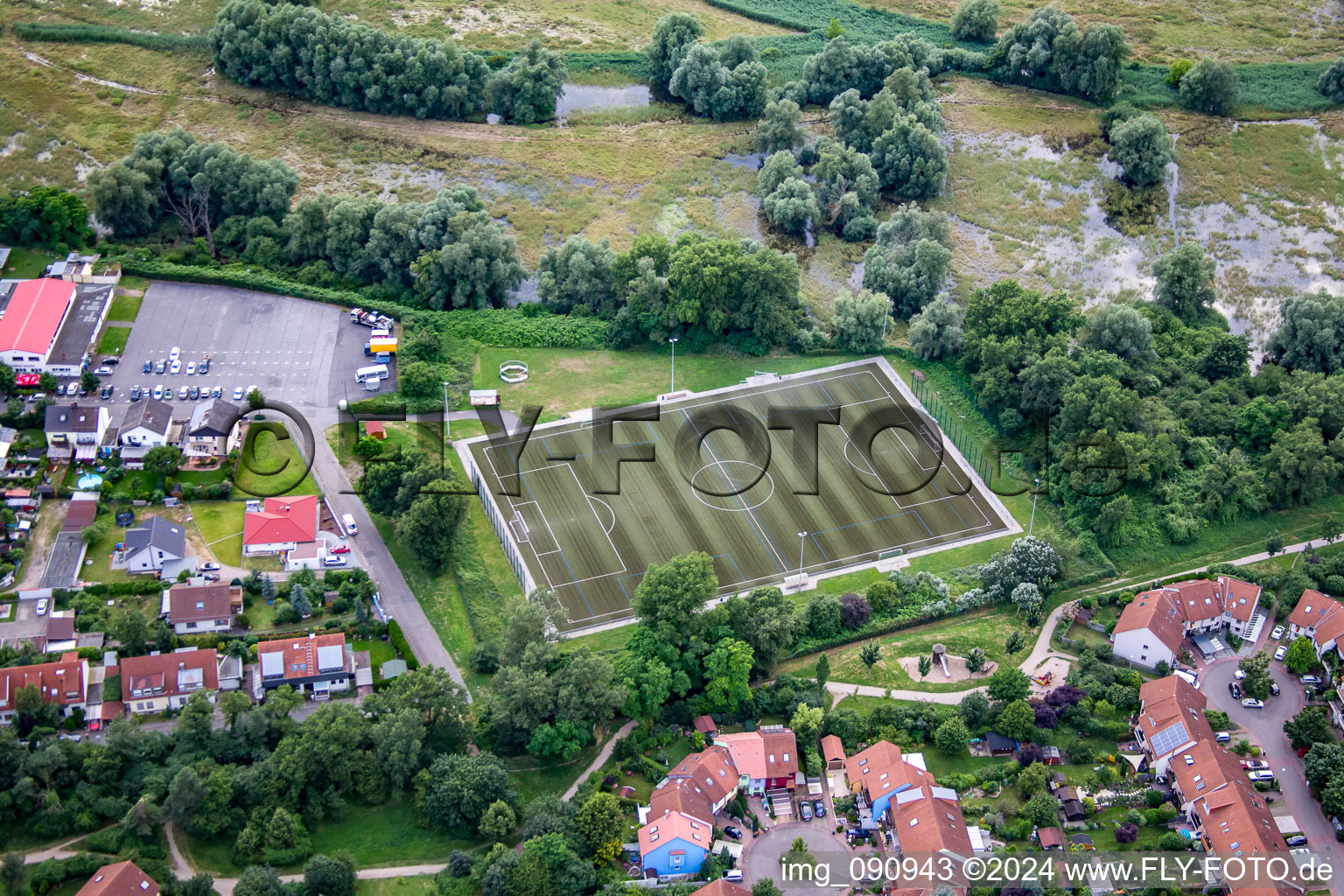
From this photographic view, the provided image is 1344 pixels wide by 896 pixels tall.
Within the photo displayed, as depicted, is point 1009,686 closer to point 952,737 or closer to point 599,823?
point 952,737

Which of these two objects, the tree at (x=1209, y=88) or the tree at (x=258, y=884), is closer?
the tree at (x=258, y=884)

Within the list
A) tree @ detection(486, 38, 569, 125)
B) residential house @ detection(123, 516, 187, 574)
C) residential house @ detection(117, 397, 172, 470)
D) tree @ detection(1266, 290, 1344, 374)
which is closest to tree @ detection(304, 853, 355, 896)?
residential house @ detection(123, 516, 187, 574)

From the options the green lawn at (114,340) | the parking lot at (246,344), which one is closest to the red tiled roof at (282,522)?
the parking lot at (246,344)

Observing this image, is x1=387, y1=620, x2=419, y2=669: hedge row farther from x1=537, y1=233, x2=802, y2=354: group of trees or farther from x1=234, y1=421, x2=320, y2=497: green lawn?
x1=537, y1=233, x2=802, y2=354: group of trees

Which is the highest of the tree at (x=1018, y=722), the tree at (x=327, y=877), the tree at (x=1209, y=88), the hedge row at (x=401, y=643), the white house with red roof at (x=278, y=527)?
the tree at (x=1209, y=88)

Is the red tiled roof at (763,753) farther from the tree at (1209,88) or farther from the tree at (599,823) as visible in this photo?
the tree at (1209,88)

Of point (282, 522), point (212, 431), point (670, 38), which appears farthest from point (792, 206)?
point (282, 522)

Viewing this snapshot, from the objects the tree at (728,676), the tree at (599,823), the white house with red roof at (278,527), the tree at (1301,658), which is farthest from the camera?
the white house with red roof at (278,527)
